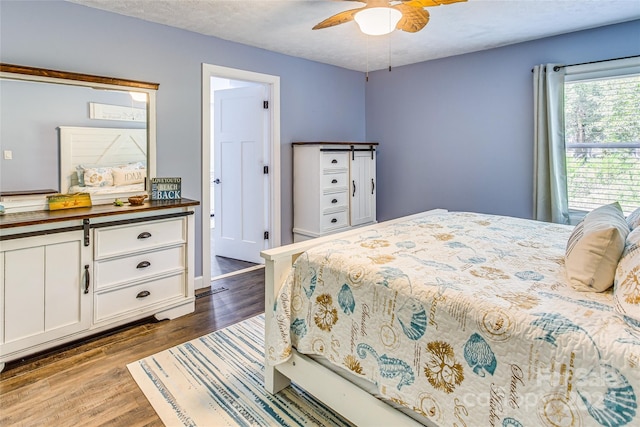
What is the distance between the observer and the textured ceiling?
266 cm

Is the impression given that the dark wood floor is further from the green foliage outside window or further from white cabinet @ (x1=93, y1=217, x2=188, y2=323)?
the green foliage outside window

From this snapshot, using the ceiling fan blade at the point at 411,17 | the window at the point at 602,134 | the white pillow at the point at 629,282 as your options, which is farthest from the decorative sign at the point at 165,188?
the window at the point at 602,134

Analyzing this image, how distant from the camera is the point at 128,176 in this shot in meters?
2.93

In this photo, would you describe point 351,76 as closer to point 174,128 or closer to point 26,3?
point 174,128

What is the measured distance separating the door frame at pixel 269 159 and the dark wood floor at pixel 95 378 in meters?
0.78

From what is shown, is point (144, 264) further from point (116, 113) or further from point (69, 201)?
point (116, 113)

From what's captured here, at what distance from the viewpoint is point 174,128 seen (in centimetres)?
319

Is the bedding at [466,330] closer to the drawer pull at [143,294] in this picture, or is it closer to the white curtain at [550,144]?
the drawer pull at [143,294]

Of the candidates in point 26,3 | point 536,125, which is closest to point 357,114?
point 536,125

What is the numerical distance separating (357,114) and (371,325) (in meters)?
3.90

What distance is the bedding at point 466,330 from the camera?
98 centimetres

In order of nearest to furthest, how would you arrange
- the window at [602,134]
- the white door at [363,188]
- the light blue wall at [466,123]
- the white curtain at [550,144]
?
1. the window at [602,134]
2. the white curtain at [550,144]
3. the light blue wall at [466,123]
4. the white door at [363,188]

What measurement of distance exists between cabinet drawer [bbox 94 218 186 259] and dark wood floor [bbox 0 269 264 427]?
0.58 metres

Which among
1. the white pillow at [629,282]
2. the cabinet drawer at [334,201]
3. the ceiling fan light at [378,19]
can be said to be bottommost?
the white pillow at [629,282]
